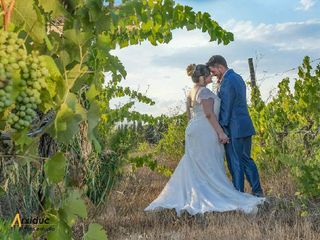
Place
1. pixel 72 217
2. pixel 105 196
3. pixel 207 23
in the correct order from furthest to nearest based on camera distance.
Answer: pixel 105 196 < pixel 207 23 < pixel 72 217

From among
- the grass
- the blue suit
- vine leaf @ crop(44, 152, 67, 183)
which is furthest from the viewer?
the blue suit

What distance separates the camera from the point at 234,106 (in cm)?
775

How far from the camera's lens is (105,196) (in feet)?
22.7

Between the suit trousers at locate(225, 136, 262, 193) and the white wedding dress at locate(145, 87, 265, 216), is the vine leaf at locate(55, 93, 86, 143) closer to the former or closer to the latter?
the white wedding dress at locate(145, 87, 265, 216)

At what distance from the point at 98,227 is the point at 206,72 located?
5.67 m

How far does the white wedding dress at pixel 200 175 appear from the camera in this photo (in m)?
7.31

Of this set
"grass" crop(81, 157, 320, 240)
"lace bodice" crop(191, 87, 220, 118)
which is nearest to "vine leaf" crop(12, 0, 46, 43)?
"grass" crop(81, 157, 320, 240)

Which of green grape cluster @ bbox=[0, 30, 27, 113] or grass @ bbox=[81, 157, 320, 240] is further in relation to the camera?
grass @ bbox=[81, 157, 320, 240]

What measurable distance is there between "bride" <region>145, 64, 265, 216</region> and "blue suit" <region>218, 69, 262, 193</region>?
0.39 feet

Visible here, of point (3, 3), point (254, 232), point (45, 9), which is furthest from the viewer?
point (254, 232)

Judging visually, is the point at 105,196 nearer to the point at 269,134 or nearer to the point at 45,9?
the point at 269,134

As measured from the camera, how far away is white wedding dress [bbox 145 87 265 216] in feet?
24.0

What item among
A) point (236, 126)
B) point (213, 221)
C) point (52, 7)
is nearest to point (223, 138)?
point (236, 126)

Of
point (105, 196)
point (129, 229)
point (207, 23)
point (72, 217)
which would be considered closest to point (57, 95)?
point (72, 217)
